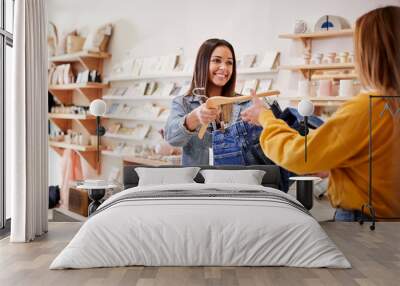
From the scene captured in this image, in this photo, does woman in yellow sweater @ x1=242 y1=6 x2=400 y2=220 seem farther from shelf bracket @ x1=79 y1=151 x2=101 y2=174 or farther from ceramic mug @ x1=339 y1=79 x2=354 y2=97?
shelf bracket @ x1=79 y1=151 x2=101 y2=174

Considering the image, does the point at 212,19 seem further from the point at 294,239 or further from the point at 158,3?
the point at 294,239

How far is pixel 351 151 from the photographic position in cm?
458

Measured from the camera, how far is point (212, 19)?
20.9 feet

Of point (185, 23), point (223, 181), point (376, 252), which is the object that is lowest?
point (376, 252)

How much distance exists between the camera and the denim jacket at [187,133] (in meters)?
6.19

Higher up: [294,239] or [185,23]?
[185,23]

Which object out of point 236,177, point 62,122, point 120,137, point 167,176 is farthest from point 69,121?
point 236,177

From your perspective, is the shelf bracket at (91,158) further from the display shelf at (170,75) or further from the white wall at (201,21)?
the white wall at (201,21)

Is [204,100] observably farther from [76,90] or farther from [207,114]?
[76,90]

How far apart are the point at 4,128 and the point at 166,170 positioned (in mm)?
1607

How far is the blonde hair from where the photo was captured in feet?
14.3

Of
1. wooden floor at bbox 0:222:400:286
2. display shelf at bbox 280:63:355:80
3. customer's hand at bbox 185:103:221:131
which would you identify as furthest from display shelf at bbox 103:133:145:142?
wooden floor at bbox 0:222:400:286

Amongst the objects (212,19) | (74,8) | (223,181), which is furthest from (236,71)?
(74,8)

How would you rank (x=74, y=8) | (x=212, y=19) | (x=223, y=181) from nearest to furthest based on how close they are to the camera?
1. (x=223, y=181)
2. (x=212, y=19)
3. (x=74, y=8)
